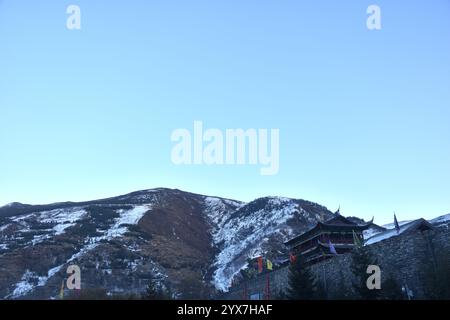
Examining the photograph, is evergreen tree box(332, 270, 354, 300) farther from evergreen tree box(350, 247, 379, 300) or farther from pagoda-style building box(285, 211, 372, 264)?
pagoda-style building box(285, 211, 372, 264)

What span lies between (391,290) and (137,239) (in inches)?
2514

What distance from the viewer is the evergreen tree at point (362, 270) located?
82.5 feet

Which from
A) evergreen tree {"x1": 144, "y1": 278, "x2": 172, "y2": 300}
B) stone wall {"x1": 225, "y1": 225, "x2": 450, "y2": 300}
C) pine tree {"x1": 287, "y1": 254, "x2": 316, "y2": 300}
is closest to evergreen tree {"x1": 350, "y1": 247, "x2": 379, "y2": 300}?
stone wall {"x1": 225, "y1": 225, "x2": 450, "y2": 300}

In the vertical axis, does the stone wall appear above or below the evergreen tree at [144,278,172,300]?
above

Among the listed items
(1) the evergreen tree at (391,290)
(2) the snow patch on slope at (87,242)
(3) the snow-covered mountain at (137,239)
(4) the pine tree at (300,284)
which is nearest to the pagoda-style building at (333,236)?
(4) the pine tree at (300,284)

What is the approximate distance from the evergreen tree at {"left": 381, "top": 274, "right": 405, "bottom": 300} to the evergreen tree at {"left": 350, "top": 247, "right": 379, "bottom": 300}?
53 cm

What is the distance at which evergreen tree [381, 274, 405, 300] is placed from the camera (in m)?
24.5

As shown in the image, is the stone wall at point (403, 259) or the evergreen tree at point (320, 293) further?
the evergreen tree at point (320, 293)

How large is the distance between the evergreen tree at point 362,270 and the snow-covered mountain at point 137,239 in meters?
43.4

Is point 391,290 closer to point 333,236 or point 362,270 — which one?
point 362,270

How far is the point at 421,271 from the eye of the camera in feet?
81.6

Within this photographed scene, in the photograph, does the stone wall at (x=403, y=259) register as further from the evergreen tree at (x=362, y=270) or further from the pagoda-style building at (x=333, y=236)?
the pagoda-style building at (x=333, y=236)
